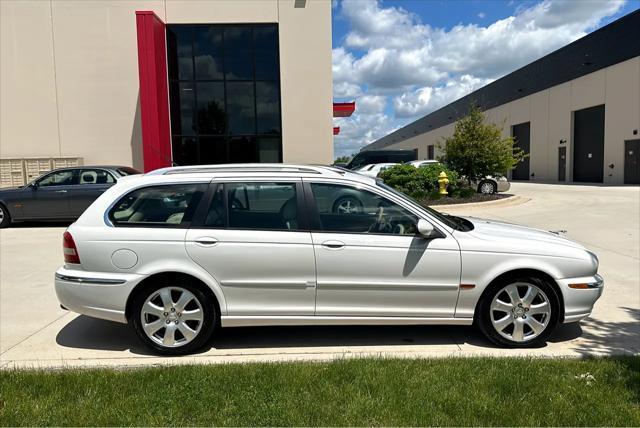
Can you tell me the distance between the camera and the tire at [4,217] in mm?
12172

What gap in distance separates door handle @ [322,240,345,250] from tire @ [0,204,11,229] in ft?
37.5

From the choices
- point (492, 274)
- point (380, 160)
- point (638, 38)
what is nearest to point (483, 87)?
point (638, 38)

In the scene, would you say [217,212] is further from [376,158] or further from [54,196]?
[376,158]

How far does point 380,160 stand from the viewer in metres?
20.7

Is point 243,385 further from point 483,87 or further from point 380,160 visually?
point 483,87

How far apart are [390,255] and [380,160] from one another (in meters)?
16.9

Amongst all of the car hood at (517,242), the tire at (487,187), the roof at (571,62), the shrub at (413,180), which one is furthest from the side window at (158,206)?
the roof at (571,62)

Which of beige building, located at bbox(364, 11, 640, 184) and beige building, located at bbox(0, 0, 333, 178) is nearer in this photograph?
beige building, located at bbox(0, 0, 333, 178)

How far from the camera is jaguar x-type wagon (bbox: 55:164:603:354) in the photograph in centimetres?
410

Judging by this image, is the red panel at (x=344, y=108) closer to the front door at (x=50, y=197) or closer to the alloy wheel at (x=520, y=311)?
the front door at (x=50, y=197)

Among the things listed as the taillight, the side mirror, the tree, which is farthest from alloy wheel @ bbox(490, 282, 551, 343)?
the tree

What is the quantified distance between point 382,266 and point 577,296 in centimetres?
178

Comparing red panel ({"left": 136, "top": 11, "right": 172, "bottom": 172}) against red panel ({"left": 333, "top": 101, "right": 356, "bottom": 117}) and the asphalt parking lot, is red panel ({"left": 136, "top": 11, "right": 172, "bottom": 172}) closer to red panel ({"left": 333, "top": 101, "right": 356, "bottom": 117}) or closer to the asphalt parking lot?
the asphalt parking lot

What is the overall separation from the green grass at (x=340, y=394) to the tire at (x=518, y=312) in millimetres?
394
